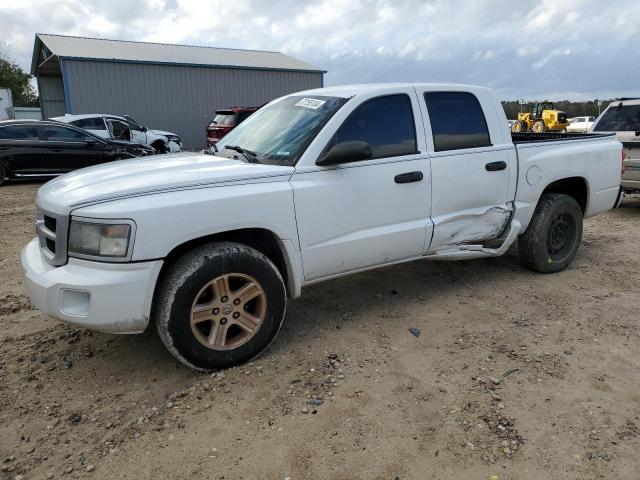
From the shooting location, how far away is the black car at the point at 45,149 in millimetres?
11281

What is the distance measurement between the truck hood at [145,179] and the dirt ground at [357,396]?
1127 millimetres

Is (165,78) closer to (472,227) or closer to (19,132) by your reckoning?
(19,132)

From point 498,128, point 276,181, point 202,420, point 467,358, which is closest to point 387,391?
point 467,358

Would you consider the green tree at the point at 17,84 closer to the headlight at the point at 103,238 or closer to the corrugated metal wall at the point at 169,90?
the corrugated metal wall at the point at 169,90

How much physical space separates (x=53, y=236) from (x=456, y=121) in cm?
312

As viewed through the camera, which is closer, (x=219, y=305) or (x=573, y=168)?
(x=219, y=305)

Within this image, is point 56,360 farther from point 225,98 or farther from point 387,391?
point 225,98

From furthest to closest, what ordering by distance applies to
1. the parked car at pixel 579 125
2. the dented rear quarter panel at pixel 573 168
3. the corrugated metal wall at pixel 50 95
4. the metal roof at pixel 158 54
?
1. the parked car at pixel 579 125
2. the corrugated metal wall at pixel 50 95
3. the metal roof at pixel 158 54
4. the dented rear quarter panel at pixel 573 168

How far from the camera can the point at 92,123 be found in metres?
14.6

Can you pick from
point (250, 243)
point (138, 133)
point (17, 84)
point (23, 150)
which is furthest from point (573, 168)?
point (17, 84)

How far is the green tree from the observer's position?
178 ft

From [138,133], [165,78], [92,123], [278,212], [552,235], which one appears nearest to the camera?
[278,212]

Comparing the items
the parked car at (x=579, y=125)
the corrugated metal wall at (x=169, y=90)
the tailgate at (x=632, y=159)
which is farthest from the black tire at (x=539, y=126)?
the tailgate at (x=632, y=159)

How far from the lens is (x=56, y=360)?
353cm
